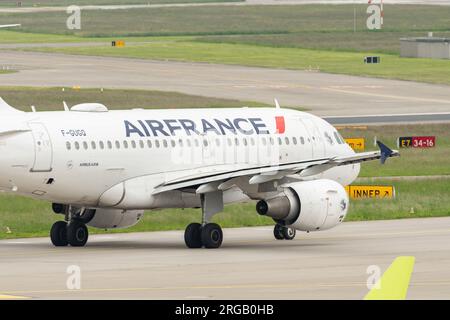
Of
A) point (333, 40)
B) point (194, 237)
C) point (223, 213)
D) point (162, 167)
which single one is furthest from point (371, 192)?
point (333, 40)

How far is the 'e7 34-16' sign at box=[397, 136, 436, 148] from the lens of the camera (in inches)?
2968

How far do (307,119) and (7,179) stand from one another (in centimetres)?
1186

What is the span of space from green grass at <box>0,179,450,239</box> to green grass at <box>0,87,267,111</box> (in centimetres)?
3849

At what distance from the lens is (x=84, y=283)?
32.6 m

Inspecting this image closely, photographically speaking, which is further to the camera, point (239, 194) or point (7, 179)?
point (239, 194)

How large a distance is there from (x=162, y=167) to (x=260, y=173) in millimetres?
3467

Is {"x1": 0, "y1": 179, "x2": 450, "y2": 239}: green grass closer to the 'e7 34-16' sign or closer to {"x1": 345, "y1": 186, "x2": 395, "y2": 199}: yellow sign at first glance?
{"x1": 345, "y1": 186, "x2": 395, "y2": 199}: yellow sign

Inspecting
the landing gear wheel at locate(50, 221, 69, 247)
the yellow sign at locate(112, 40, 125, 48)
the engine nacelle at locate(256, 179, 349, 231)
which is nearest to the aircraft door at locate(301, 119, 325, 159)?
the engine nacelle at locate(256, 179, 349, 231)

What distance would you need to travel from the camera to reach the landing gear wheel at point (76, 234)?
140 feet

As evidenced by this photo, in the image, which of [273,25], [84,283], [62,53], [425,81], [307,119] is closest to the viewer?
[84,283]

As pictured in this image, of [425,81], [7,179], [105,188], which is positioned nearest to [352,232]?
[105,188]

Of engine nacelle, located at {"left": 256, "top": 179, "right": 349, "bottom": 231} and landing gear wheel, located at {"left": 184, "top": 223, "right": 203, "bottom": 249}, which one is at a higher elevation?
Result: engine nacelle, located at {"left": 256, "top": 179, "right": 349, "bottom": 231}

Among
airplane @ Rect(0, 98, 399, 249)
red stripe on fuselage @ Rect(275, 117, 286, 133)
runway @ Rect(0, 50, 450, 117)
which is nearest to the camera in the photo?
airplane @ Rect(0, 98, 399, 249)

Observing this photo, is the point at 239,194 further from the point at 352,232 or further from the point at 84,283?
the point at 84,283
